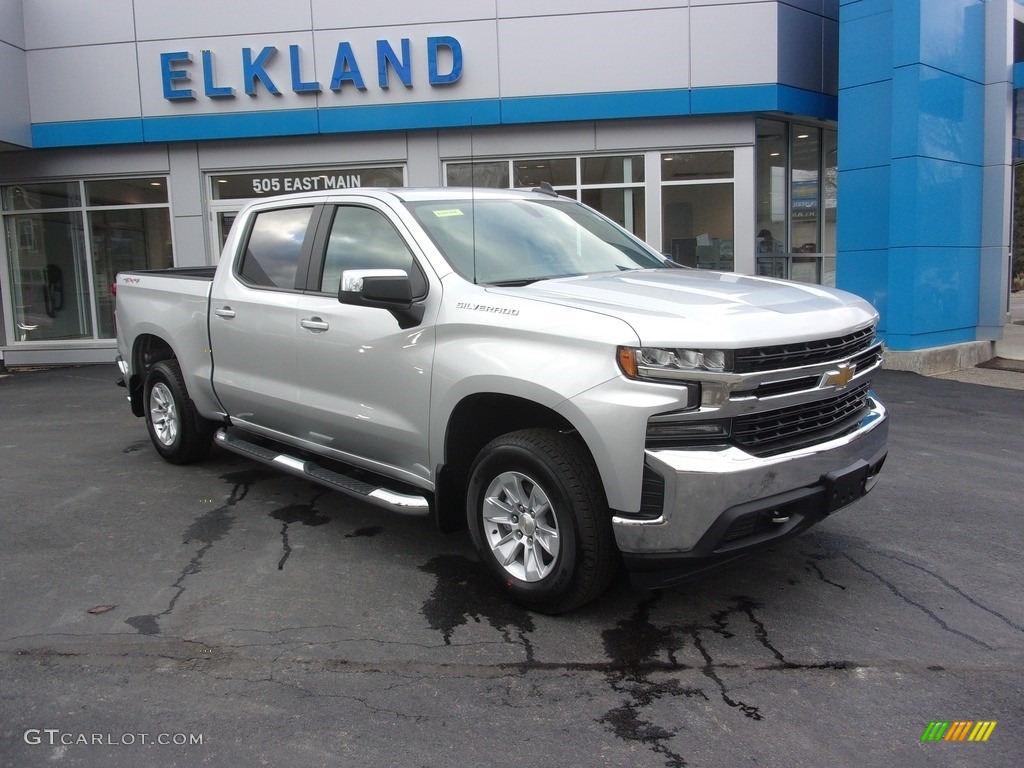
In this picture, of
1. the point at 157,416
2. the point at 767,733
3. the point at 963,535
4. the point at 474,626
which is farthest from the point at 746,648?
the point at 157,416

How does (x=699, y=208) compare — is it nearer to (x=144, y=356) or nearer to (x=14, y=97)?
(x=144, y=356)

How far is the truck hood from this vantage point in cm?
350

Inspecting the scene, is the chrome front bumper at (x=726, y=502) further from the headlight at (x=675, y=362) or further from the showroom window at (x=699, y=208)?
the showroom window at (x=699, y=208)

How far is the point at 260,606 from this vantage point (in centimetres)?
422

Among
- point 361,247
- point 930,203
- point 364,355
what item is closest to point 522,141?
point 930,203

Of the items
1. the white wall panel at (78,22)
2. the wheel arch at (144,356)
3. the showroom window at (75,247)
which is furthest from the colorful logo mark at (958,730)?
the white wall panel at (78,22)

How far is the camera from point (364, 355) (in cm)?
470

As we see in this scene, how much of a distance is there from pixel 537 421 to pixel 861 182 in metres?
9.87

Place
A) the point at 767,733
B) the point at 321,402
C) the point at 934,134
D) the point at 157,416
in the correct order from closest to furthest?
the point at 767,733 < the point at 321,402 < the point at 157,416 < the point at 934,134

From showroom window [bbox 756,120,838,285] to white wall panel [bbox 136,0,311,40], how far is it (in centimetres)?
745

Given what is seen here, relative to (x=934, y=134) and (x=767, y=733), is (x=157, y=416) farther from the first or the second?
(x=934, y=134)

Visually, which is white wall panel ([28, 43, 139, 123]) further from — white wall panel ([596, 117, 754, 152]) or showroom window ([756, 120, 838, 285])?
showroom window ([756, 120, 838, 285])

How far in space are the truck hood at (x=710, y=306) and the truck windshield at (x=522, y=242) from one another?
241 mm

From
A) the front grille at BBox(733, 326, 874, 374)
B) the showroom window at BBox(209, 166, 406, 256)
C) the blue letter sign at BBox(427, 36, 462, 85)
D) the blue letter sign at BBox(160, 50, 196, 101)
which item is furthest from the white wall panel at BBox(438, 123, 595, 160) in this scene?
the front grille at BBox(733, 326, 874, 374)
